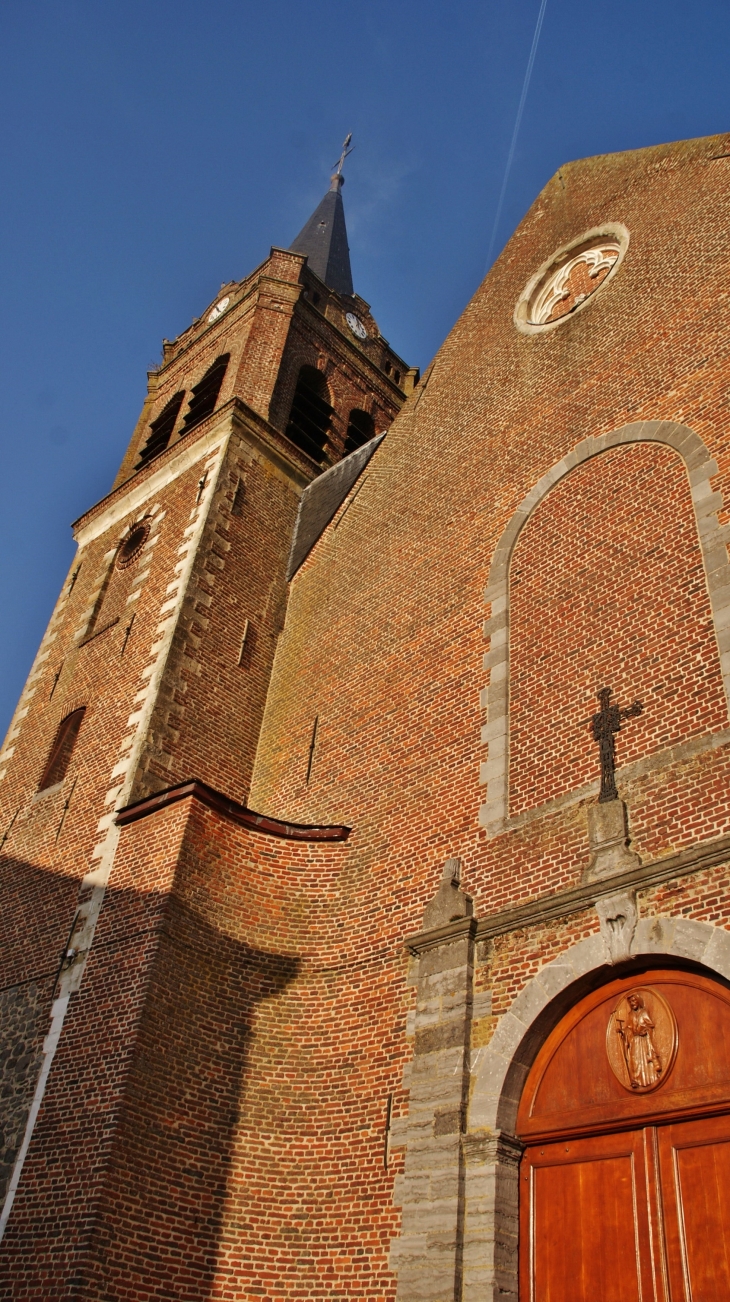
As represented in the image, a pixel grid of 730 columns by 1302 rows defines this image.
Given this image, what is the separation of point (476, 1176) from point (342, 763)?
4.54 metres

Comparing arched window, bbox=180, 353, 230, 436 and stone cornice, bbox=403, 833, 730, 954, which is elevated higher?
arched window, bbox=180, 353, 230, 436

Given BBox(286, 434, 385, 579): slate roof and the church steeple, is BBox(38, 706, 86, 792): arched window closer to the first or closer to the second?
BBox(286, 434, 385, 579): slate roof

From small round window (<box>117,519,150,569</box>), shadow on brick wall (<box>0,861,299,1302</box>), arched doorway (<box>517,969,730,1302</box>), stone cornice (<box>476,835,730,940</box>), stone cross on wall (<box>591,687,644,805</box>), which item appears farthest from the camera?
small round window (<box>117,519,150,569</box>)

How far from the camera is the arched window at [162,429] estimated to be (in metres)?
17.8

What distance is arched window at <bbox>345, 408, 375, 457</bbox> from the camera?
1945cm

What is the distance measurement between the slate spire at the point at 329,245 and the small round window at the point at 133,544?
10591 mm

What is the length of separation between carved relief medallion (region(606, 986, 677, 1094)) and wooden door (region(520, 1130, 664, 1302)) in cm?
33

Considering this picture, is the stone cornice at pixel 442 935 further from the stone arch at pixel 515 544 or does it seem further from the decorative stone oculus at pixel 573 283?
the decorative stone oculus at pixel 573 283

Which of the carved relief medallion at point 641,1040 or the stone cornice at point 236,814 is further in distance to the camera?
the stone cornice at point 236,814

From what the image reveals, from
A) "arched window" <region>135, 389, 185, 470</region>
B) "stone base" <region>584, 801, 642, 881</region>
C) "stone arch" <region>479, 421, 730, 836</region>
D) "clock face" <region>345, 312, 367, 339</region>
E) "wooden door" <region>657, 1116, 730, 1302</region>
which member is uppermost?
"clock face" <region>345, 312, 367, 339</region>

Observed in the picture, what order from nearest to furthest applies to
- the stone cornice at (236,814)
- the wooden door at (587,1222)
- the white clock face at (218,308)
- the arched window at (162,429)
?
the wooden door at (587,1222), the stone cornice at (236,814), the arched window at (162,429), the white clock face at (218,308)

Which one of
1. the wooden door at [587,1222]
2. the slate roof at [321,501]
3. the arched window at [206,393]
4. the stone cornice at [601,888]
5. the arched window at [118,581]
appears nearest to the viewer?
the wooden door at [587,1222]

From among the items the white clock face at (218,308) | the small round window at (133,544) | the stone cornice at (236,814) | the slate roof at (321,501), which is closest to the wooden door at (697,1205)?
the stone cornice at (236,814)

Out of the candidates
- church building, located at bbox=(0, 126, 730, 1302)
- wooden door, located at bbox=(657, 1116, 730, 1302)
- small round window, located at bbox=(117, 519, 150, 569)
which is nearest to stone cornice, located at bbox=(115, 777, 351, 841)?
church building, located at bbox=(0, 126, 730, 1302)
